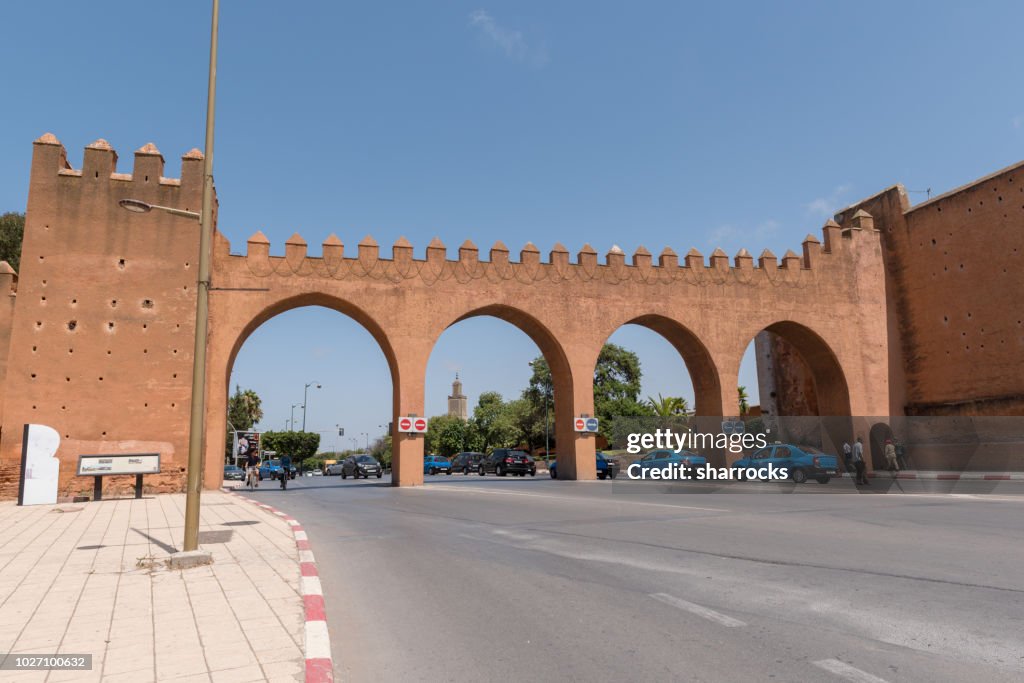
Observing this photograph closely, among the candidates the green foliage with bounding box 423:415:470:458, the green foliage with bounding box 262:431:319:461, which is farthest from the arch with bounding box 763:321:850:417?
the green foliage with bounding box 262:431:319:461

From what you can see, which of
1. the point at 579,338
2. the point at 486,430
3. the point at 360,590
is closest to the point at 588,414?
the point at 579,338

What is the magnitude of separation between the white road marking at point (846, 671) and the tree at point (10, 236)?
46270 millimetres

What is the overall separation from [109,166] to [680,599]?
2461cm

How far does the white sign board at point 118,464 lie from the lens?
18547mm

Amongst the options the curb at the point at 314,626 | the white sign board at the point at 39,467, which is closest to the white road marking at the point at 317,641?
the curb at the point at 314,626

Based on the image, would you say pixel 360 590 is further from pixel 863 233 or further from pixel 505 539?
pixel 863 233

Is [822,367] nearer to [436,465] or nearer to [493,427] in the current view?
[436,465]

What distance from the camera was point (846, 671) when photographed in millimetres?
4172

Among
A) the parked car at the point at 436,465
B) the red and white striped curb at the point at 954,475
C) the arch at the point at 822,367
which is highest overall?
the arch at the point at 822,367

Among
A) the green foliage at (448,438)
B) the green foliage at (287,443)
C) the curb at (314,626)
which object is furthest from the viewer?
the green foliage at (287,443)

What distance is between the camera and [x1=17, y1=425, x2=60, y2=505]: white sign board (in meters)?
18.2

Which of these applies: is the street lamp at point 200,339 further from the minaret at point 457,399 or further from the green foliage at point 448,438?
the minaret at point 457,399

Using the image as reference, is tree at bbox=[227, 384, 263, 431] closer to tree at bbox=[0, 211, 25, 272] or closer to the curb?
tree at bbox=[0, 211, 25, 272]

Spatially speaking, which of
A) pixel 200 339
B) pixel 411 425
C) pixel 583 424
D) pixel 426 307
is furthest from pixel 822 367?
pixel 200 339
